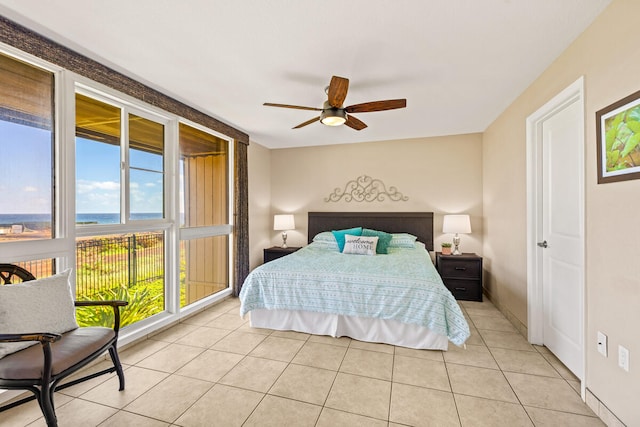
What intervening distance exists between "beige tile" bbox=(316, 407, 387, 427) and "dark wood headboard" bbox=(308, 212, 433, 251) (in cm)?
321

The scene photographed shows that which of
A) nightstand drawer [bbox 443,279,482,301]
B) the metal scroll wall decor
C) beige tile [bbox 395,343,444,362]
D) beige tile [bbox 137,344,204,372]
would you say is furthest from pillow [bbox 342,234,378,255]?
beige tile [bbox 137,344,204,372]

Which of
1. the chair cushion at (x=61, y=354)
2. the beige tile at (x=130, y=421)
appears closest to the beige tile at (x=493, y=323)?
the beige tile at (x=130, y=421)

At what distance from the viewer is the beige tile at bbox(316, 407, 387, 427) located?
5.57 feet

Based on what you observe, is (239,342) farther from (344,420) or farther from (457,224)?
(457,224)

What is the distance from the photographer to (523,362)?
2352 millimetres

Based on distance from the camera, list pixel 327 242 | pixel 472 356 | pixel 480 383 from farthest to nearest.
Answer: pixel 327 242 → pixel 472 356 → pixel 480 383

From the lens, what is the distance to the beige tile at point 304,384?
1.96 m

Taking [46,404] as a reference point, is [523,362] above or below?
below

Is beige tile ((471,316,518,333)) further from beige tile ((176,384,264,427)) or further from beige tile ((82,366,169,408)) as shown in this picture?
beige tile ((82,366,169,408))

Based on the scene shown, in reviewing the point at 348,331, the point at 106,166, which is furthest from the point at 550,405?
the point at 106,166

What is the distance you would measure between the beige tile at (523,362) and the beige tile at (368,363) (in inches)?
36.9

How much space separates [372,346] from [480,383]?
36.1 inches

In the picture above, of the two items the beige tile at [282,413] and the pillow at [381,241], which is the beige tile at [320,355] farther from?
the pillow at [381,241]

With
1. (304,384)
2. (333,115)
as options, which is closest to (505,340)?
(304,384)
